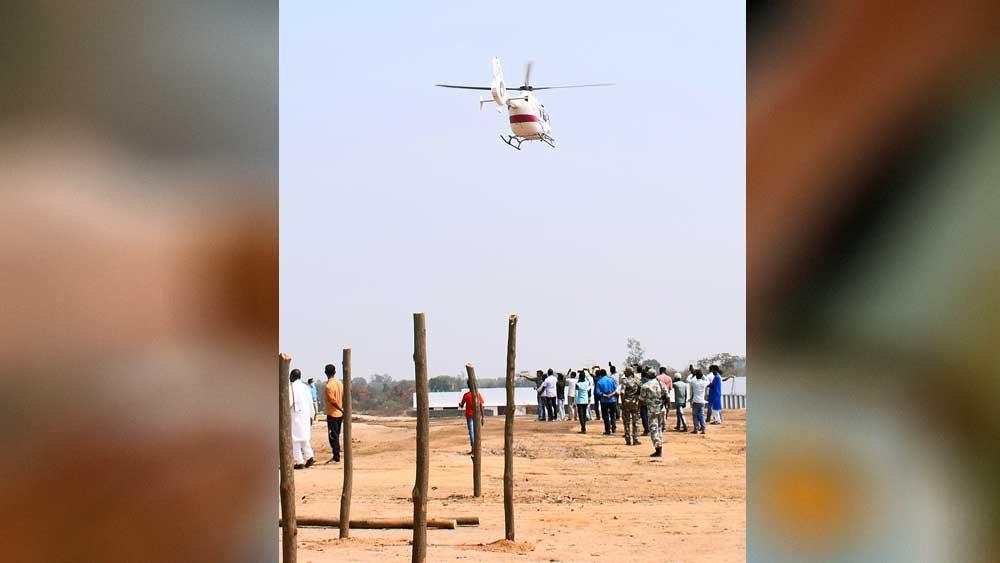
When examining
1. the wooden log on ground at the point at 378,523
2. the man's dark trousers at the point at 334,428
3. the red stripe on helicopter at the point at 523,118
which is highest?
the red stripe on helicopter at the point at 523,118

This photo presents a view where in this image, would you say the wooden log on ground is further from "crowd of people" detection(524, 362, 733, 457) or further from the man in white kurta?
"crowd of people" detection(524, 362, 733, 457)

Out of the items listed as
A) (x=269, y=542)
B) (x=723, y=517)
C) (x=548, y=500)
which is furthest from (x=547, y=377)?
(x=269, y=542)

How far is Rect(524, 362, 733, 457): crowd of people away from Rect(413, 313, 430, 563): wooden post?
1058 cm

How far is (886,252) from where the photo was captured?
1.40 m

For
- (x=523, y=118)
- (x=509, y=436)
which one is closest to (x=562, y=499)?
(x=509, y=436)

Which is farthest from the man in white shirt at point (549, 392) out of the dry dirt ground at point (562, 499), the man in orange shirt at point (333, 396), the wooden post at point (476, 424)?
the wooden post at point (476, 424)

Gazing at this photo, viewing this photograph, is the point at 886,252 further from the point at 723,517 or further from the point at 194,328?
the point at 723,517

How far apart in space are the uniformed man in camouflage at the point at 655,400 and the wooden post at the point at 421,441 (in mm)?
10492

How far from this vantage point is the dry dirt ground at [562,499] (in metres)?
10.6

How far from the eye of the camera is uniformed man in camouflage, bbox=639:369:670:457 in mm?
18625

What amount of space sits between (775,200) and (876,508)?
1.57 ft

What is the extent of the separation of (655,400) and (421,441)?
34.9ft

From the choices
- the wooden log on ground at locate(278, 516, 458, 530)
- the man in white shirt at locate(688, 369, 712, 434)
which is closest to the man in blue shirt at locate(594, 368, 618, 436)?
the man in white shirt at locate(688, 369, 712, 434)

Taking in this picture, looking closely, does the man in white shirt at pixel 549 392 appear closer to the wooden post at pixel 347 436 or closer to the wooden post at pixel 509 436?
the wooden post at pixel 509 436
